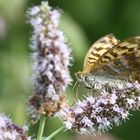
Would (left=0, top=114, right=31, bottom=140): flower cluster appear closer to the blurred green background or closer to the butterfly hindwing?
the butterfly hindwing

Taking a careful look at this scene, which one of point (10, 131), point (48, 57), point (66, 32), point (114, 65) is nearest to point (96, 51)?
point (114, 65)

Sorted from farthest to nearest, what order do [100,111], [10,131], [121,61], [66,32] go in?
1. [66,32]
2. [121,61]
3. [100,111]
4. [10,131]

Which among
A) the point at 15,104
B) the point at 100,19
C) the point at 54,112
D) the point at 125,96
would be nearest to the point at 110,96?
the point at 125,96

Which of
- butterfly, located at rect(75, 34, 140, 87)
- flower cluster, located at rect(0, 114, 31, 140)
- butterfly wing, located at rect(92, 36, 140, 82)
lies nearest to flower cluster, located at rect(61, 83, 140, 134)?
flower cluster, located at rect(0, 114, 31, 140)

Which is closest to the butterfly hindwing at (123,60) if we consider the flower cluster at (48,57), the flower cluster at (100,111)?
the flower cluster at (100,111)

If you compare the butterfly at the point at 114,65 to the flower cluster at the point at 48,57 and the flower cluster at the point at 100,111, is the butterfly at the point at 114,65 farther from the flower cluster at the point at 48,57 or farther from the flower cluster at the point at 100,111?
the flower cluster at the point at 48,57

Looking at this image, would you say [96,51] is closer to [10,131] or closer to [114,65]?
[114,65]

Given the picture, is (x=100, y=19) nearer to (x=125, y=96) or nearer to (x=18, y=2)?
(x=18, y=2)
